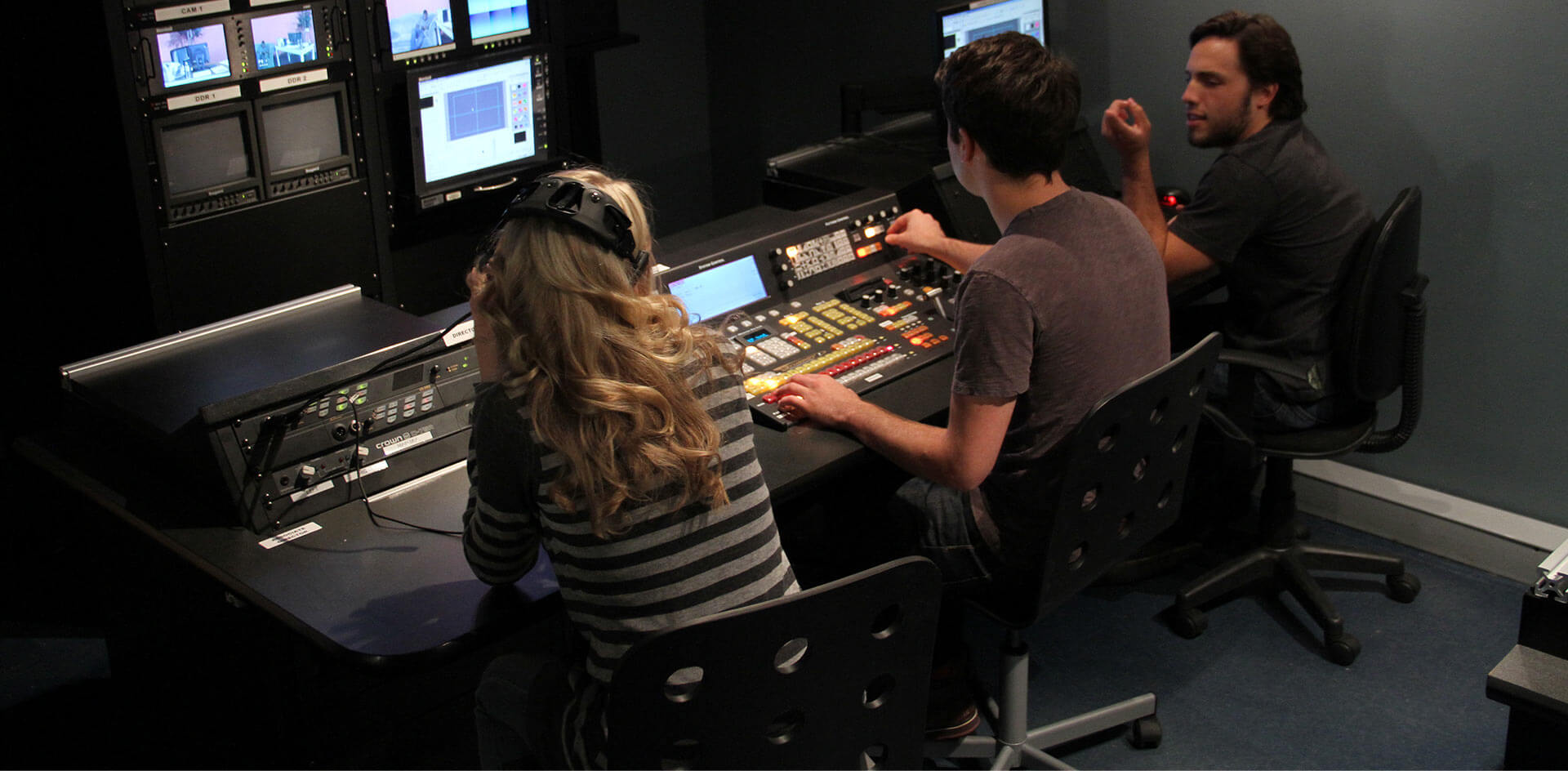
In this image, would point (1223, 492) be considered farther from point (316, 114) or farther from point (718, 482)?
point (316, 114)

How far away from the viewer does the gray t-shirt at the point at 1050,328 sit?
6.10 feet

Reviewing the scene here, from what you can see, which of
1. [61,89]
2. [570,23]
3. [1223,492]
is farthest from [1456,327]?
[61,89]

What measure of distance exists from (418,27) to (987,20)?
1.61 metres

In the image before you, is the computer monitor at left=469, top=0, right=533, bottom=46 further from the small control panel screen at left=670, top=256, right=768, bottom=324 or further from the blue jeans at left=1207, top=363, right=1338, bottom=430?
the blue jeans at left=1207, top=363, right=1338, bottom=430

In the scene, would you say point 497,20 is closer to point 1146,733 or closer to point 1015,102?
point 1015,102

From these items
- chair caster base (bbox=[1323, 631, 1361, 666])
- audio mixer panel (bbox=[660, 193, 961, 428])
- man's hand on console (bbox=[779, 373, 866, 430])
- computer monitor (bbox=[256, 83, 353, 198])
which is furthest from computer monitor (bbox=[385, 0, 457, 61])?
chair caster base (bbox=[1323, 631, 1361, 666])

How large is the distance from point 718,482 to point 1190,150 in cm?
234

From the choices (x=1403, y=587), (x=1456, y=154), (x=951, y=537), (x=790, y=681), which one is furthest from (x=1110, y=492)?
(x=1456, y=154)

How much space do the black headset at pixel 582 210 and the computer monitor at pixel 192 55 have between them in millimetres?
2009

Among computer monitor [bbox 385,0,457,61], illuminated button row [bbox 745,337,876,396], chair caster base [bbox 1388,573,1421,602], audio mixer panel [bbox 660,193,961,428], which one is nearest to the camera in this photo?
illuminated button row [bbox 745,337,876,396]

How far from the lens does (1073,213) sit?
1.94m

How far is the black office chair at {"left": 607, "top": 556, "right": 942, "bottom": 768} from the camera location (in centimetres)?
134

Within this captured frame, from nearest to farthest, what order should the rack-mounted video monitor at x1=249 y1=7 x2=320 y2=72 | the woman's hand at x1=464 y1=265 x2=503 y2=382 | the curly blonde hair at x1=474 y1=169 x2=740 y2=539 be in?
the curly blonde hair at x1=474 y1=169 x2=740 y2=539 < the woman's hand at x1=464 y1=265 x2=503 y2=382 < the rack-mounted video monitor at x1=249 y1=7 x2=320 y2=72

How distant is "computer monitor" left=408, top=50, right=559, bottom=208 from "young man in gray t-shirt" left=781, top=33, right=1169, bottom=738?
2053 millimetres
